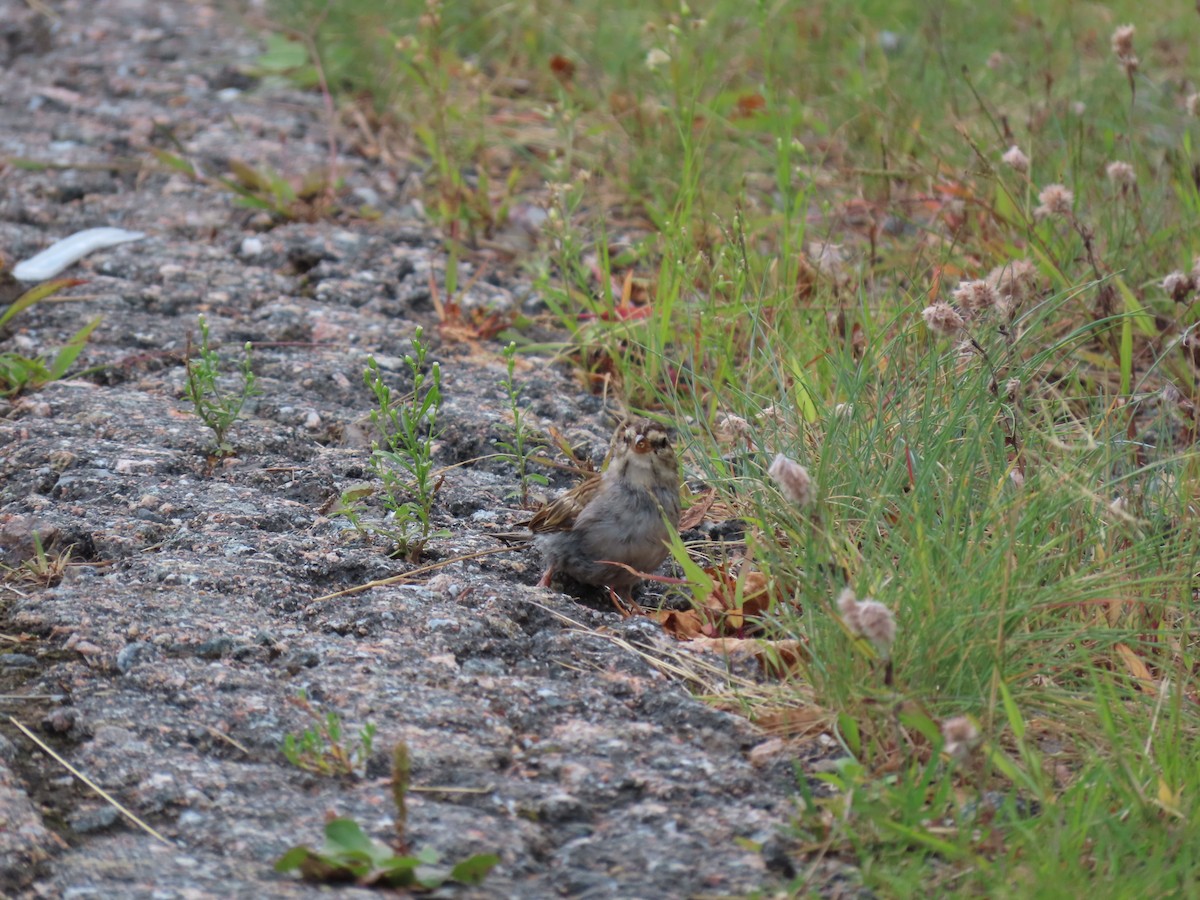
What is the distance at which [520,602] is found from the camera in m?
3.67

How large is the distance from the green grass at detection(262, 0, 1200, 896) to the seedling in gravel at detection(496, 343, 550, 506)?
448 mm

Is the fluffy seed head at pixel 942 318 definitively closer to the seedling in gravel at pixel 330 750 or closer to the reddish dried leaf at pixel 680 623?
the reddish dried leaf at pixel 680 623

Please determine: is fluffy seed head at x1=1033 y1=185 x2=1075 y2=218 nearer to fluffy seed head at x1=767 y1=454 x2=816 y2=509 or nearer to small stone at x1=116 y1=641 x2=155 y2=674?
fluffy seed head at x1=767 y1=454 x2=816 y2=509

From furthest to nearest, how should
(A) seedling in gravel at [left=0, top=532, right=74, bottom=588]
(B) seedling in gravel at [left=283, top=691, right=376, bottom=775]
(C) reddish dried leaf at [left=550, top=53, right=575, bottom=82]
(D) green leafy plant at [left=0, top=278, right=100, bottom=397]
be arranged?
(C) reddish dried leaf at [left=550, top=53, right=575, bottom=82]
(D) green leafy plant at [left=0, top=278, right=100, bottom=397]
(A) seedling in gravel at [left=0, top=532, right=74, bottom=588]
(B) seedling in gravel at [left=283, top=691, right=376, bottom=775]

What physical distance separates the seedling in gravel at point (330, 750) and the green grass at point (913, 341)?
2.96 feet

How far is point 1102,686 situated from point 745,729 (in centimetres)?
82

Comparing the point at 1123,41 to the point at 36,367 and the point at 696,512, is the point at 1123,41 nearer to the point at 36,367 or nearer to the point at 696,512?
the point at 696,512

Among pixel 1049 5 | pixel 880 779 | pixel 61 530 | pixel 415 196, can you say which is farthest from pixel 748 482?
pixel 1049 5

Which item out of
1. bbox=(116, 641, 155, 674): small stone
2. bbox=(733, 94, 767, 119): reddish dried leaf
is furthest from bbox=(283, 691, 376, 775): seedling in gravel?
bbox=(733, 94, 767, 119): reddish dried leaf

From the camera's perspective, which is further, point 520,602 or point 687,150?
point 687,150

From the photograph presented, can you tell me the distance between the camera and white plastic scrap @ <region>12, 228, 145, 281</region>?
563 centimetres

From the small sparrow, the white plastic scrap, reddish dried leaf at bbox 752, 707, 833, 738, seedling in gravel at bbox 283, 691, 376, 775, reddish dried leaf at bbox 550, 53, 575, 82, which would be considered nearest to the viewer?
seedling in gravel at bbox 283, 691, 376, 775

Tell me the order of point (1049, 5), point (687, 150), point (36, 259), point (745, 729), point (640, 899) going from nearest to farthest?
point (640, 899) < point (745, 729) < point (687, 150) < point (36, 259) < point (1049, 5)

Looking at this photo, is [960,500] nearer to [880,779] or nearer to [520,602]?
[880,779]
